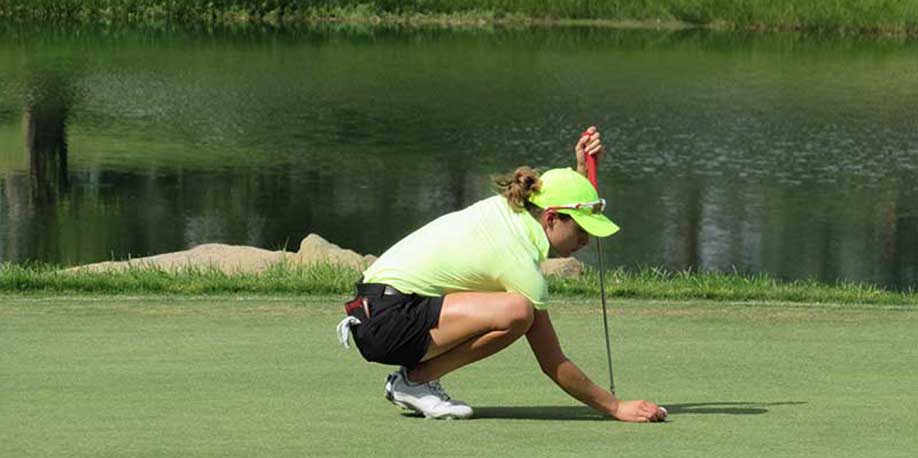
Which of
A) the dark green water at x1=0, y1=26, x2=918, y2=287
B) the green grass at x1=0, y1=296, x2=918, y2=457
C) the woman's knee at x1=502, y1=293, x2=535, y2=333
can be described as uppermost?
the woman's knee at x1=502, y1=293, x2=535, y2=333

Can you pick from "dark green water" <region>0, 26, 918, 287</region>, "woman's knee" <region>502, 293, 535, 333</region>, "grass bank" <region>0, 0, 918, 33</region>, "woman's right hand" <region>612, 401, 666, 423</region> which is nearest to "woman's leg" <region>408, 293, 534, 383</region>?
"woman's knee" <region>502, 293, 535, 333</region>

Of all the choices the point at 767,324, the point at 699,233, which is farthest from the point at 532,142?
the point at 767,324

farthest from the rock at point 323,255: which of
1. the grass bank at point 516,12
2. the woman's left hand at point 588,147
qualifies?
the grass bank at point 516,12

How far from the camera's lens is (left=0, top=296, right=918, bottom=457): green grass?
16.8 ft

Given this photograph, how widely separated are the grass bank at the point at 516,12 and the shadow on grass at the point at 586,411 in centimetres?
4260

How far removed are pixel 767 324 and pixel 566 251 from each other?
303 cm

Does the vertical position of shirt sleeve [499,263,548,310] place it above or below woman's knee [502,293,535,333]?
above

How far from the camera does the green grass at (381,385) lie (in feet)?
16.8

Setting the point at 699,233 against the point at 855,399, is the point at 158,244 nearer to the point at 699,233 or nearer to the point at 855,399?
the point at 699,233

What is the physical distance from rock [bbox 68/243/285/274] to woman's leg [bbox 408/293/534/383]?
563 centimetres

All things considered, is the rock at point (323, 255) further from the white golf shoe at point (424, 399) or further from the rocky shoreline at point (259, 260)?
the white golf shoe at point (424, 399)

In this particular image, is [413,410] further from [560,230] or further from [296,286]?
[296,286]

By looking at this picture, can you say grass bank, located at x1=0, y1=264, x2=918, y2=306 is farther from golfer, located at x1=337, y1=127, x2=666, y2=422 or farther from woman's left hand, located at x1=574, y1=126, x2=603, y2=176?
golfer, located at x1=337, y1=127, x2=666, y2=422

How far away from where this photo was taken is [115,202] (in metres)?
20.0
